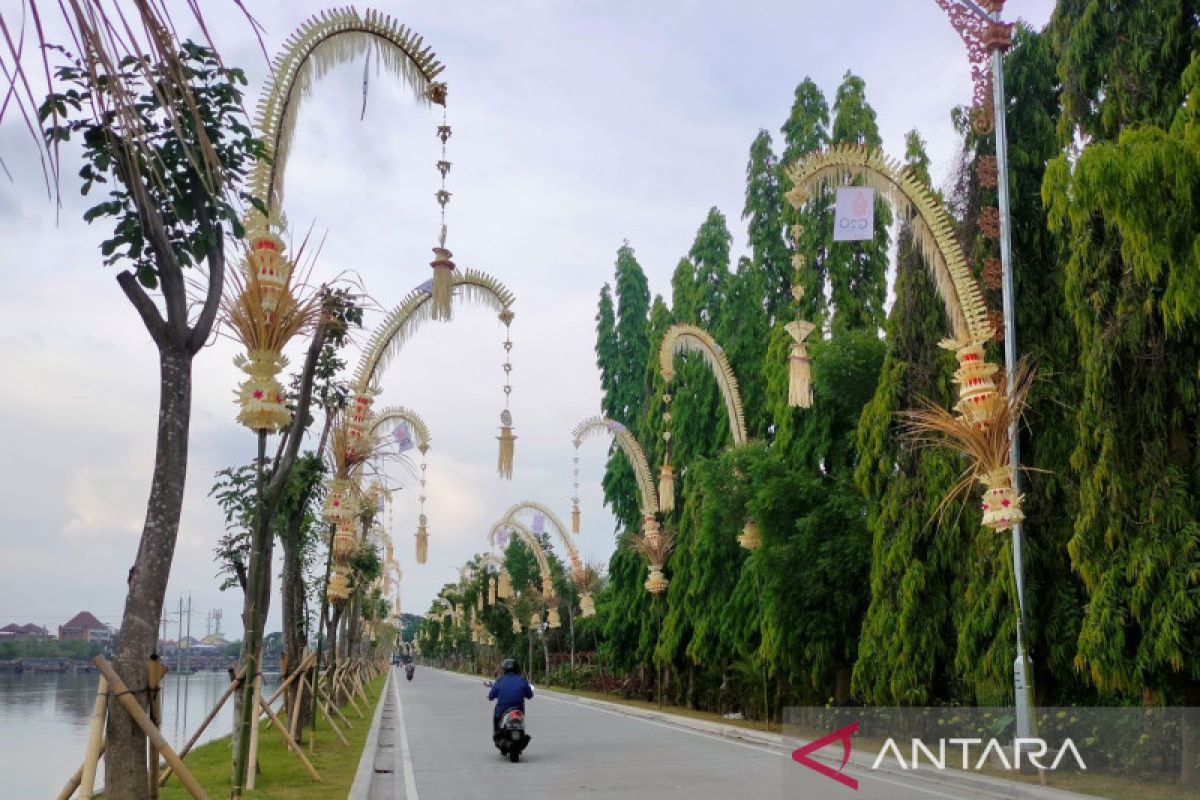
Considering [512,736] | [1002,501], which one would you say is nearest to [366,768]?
[512,736]

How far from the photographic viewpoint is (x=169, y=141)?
8344mm

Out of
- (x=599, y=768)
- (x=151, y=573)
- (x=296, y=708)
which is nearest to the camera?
(x=151, y=573)

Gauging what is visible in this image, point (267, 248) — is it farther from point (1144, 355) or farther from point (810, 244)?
point (810, 244)

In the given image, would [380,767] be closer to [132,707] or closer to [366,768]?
[366,768]

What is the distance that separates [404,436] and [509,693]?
4.91m

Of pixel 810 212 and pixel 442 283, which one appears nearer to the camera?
pixel 442 283

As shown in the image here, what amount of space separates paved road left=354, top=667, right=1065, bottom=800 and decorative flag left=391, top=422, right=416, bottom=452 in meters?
5.29

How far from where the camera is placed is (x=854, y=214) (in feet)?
51.3

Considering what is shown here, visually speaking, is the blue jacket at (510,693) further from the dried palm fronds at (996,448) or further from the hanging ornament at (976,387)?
the hanging ornament at (976,387)

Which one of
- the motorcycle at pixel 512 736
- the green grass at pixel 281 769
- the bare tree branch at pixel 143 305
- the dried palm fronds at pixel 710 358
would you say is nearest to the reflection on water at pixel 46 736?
the green grass at pixel 281 769

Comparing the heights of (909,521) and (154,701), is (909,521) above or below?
above

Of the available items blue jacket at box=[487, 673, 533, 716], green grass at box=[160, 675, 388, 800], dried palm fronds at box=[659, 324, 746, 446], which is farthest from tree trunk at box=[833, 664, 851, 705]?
green grass at box=[160, 675, 388, 800]

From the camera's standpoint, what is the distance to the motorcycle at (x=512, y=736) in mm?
17406

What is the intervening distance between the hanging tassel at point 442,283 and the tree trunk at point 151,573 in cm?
543
